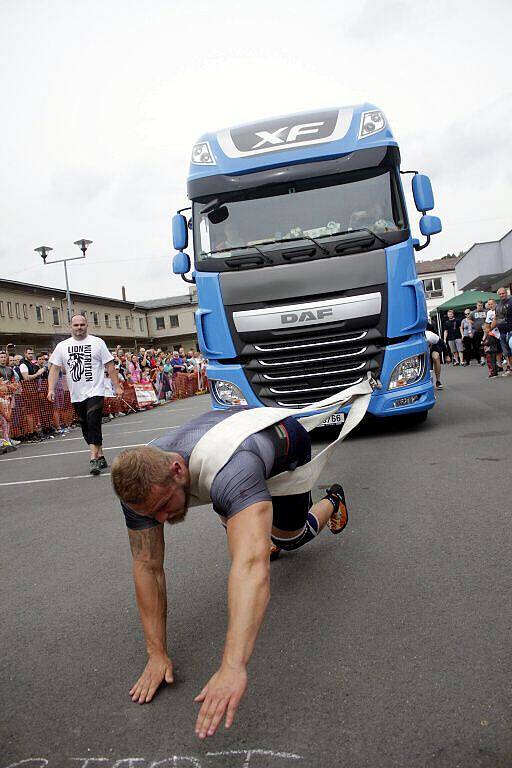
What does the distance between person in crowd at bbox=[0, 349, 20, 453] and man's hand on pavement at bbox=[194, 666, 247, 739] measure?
1094cm

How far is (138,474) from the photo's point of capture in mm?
2393

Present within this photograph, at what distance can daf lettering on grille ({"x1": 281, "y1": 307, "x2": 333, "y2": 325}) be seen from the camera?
7449 mm

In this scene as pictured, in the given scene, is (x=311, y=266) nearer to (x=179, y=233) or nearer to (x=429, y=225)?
(x=429, y=225)

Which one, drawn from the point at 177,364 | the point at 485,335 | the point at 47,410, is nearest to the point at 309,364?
the point at 47,410

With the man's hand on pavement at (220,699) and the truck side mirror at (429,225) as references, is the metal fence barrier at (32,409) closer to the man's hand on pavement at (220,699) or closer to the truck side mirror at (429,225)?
the truck side mirror at (429,225)

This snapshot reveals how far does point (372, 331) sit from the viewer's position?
750 centimetres

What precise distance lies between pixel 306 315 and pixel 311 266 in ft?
1.78

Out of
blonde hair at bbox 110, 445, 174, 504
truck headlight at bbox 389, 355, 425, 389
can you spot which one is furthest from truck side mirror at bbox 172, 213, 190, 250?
blonde hair at bbox 110, 445, 174, 504

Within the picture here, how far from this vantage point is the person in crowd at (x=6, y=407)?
1218 cm

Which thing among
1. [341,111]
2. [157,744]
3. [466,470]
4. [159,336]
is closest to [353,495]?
[466,470]

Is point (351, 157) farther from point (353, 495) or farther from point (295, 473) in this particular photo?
point (295, 473)

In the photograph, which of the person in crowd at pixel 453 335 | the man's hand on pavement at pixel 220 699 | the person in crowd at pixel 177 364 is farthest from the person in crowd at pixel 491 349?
the man's hand on pavement at pixel 220 699

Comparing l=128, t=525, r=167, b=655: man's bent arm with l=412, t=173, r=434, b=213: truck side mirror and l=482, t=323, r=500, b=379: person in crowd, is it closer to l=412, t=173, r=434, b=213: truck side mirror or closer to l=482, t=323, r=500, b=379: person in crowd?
l=412, t=173, r=434, b=213: truck side mirror

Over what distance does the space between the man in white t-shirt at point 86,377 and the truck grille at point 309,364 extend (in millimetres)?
1778
